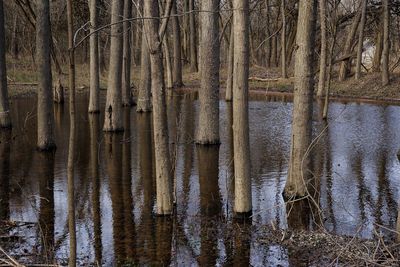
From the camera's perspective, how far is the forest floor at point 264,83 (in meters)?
28.0

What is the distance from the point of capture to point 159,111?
8.18 meters

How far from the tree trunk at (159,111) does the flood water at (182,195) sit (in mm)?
303

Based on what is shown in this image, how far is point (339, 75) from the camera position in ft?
107

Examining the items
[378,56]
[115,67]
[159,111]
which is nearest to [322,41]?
[115,67]

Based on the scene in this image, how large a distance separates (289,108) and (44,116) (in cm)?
1393

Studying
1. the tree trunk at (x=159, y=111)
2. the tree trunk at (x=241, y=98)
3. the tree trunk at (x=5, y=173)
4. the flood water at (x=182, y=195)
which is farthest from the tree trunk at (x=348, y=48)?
the tree trunk at (x=159, y=111)

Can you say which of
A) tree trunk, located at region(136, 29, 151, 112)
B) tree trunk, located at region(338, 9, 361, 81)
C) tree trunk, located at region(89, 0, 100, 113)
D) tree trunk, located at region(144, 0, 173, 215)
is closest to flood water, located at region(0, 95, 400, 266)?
tree trunk, located at region(144, 0, 173, 215)

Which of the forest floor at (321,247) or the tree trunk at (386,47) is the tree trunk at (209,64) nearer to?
the forest floor at (321,247)

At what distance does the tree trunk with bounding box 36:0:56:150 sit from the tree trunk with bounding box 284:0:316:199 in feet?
22.0

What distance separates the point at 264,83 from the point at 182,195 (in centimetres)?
2538

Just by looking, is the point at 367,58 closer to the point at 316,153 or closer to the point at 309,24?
the point at 316,153

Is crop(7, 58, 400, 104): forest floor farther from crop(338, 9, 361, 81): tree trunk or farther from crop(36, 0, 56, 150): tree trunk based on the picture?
crop(36, 0, 56, 150): tree trunk

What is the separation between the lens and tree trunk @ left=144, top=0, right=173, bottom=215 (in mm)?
7926

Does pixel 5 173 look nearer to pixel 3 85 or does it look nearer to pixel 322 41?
pixel 3 85
